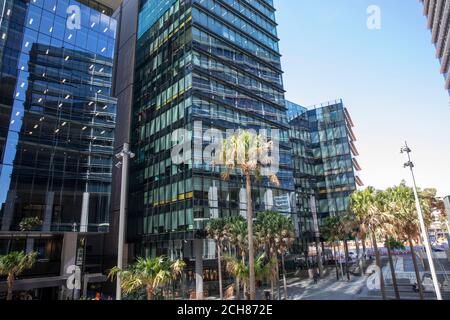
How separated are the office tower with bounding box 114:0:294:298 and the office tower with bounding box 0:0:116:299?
8.74 m

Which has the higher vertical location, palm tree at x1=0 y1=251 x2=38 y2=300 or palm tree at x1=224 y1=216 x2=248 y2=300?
palm tree at x1=224 y1=216 x2=248 y2=300

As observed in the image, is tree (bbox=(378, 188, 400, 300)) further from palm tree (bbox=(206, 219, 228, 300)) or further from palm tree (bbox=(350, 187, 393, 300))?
palm tree (bbox=(206, 219, 228, 300))

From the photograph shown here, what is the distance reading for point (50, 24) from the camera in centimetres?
3938

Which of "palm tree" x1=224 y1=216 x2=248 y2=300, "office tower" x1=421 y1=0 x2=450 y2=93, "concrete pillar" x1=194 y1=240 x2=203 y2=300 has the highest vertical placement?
"office tower" x1=421 y1=0 x2=450 y2=93

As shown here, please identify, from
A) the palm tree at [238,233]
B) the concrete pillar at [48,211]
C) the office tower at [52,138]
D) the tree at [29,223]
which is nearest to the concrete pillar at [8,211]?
the office tower at [52,138]

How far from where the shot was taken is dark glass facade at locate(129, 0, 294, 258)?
41344 mm

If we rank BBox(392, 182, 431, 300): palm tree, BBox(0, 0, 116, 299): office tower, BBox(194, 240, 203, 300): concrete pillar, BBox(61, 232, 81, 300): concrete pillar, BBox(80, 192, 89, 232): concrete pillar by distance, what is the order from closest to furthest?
BBox(392, 182, 431, 300): palm tree → BBox(0, 0, 116, 299): office tower → BBox(61, 232, 81, 300): concrete pillar → BBox(80, 192, 89, 232): concrete pillar → BBox(194, 240, 203, 300): concrete pillar

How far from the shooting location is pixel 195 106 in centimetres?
4262

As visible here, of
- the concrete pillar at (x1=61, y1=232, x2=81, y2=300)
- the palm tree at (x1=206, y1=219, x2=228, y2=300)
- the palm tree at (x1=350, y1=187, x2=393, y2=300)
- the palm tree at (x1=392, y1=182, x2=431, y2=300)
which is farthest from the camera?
the concrete pillar at (x1=61, y1=232, x2=81, y2=300)

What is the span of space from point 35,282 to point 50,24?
3282 centimetres

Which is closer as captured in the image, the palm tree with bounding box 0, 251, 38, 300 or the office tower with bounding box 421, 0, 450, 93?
the palm tree with bounding box 0, 251, 38, 300

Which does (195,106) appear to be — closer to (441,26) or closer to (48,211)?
(48,211)

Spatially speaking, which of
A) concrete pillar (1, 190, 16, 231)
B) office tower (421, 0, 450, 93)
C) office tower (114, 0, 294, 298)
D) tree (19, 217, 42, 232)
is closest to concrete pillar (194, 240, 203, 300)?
office tower (114, 0, 294, 298)

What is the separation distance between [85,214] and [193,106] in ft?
67.0
